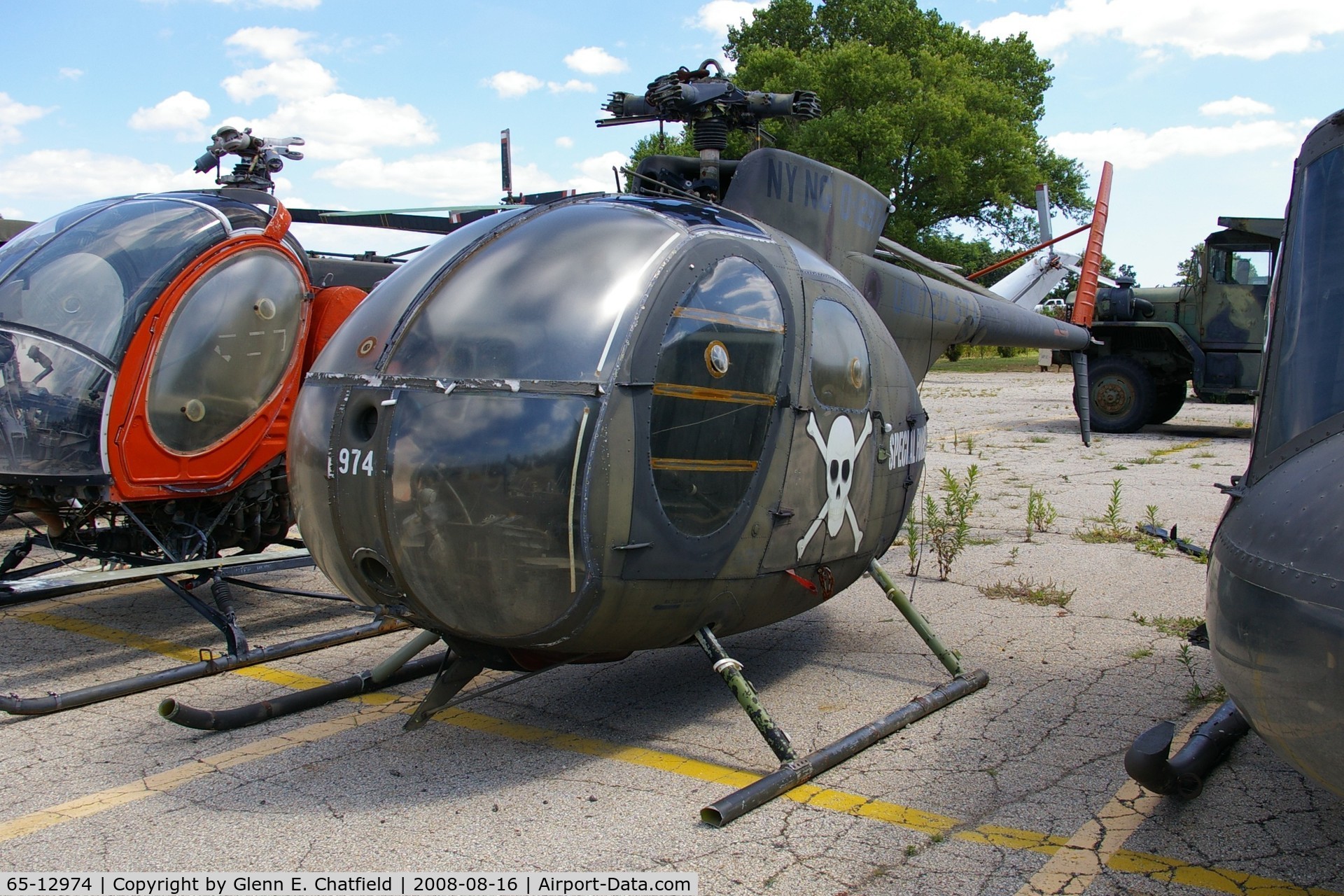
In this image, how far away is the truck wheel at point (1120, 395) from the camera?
1741cm

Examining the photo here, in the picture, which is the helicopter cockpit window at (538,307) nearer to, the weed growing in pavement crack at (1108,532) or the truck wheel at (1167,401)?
the weed growing in pavement crack at (1108,532)

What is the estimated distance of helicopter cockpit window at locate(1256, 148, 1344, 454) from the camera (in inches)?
125

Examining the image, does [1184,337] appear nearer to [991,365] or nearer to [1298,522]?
[1298,522]

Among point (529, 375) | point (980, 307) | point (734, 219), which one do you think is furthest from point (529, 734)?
point (980, 307)

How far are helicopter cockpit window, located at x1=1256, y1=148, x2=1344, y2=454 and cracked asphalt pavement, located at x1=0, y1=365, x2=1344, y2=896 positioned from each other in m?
1.34

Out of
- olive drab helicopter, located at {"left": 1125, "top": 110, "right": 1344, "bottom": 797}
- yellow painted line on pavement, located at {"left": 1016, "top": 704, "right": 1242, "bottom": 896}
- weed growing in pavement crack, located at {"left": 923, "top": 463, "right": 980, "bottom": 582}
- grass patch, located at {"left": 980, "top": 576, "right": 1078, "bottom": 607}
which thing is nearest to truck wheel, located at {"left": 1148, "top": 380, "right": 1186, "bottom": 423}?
weed growing in pavement crack, located at {"left": 923, "top": 463, "right": 980, "bottom": 582}

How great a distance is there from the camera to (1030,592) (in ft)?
22.4

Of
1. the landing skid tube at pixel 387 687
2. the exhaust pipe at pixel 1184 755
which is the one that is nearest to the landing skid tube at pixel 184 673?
the landing skid tube at pixel 387 687

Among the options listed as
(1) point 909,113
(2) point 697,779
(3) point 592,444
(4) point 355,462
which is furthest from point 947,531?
(1) point 909,113

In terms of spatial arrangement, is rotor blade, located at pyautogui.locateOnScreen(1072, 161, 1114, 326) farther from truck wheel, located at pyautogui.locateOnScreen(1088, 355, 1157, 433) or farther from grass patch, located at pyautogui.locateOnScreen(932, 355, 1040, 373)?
grass patch, located at pyautogui.locateOnScreen(932, 355, 1040, 373)

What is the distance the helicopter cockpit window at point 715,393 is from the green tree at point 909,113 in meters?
29.6

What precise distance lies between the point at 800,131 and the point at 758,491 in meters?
33.0

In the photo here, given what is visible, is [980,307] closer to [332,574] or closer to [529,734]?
[529,734]

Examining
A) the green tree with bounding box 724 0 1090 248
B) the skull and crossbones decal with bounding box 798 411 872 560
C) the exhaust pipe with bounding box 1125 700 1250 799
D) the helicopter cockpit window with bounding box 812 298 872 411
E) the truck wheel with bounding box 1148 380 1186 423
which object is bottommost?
the exhaust pipe with bounding box 1125 700 1250 799
